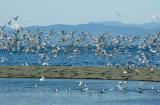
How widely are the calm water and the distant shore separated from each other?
17496 mm

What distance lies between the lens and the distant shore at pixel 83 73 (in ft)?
428

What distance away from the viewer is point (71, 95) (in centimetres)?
9006

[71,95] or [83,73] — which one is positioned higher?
[71,95]

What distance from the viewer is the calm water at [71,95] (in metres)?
81.7

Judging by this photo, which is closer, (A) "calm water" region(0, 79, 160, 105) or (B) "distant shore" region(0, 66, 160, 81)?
(A) "calm water" region(0, 79, 160, 105)

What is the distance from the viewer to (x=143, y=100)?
8550cm

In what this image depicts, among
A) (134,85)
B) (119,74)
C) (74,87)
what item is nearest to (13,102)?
(74,87)

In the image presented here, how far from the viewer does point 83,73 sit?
13825 centimetres

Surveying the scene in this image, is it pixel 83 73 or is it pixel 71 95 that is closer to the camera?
pixel 71 95

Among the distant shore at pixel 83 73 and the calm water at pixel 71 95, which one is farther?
the distant shore at pixel 83 73

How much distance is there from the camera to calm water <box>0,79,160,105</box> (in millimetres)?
81688

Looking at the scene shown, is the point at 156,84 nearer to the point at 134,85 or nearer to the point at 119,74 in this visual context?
the point at 134,85

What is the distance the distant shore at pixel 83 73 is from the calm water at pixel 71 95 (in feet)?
57.4

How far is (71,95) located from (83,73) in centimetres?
4825
